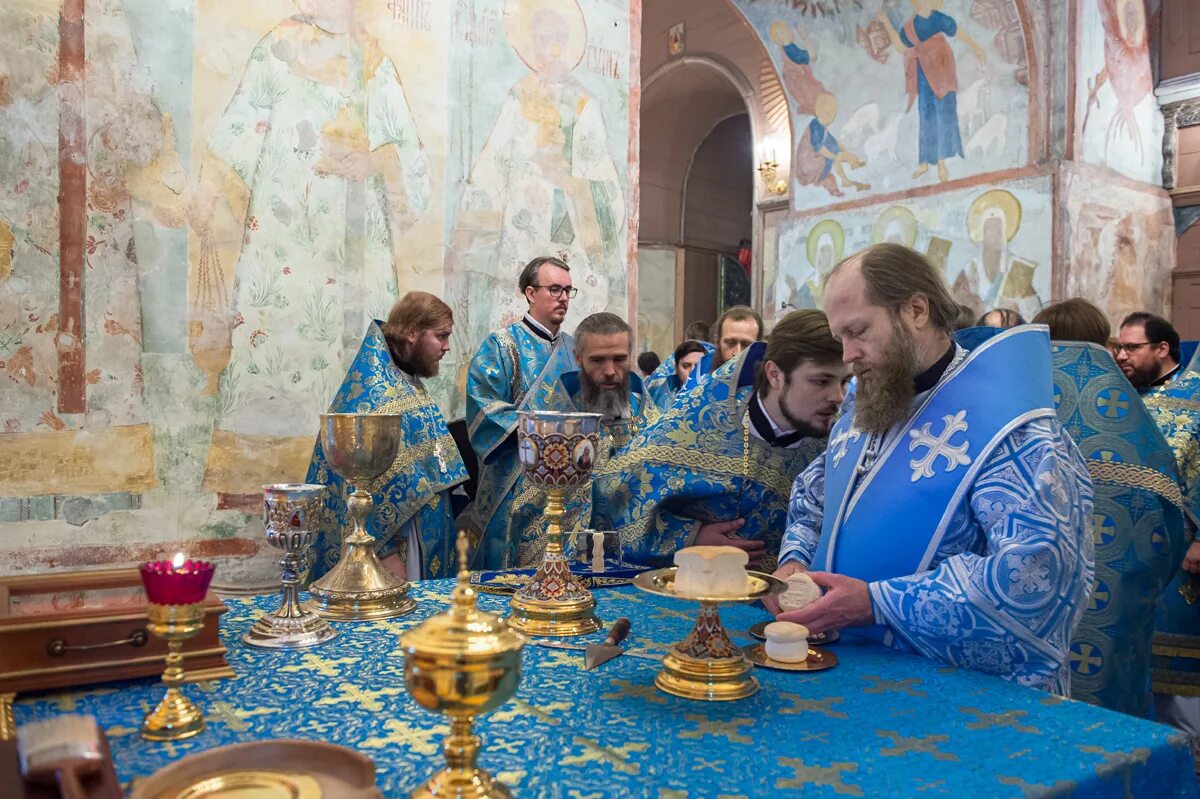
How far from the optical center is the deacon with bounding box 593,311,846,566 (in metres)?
2.94

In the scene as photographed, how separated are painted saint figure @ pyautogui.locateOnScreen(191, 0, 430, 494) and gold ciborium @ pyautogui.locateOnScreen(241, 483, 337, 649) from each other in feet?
10.7

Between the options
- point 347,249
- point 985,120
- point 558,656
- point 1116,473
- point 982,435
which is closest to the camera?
point 558,656

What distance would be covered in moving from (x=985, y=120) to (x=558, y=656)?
10.3m

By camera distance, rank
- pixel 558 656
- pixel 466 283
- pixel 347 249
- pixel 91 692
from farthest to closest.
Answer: pixel 466 283, pixel 347 249, pixel 558 656, pixel 91 692

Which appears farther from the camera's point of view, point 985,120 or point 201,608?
point 985,120

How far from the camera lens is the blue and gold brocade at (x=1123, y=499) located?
3.21m

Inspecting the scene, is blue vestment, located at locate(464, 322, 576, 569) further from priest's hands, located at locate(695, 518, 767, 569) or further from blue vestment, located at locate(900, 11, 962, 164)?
blue vestment, located at locate(900, 11, 962, 164)

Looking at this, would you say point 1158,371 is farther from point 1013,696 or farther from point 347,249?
point 347,249

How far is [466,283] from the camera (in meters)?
5.87

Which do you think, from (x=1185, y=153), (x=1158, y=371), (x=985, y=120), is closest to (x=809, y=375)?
(x=1158, y=371)

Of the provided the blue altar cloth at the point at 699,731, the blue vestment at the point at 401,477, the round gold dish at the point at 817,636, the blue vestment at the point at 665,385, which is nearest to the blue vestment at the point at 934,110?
the blue vestment at the point at 665,385

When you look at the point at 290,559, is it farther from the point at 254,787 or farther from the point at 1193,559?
the point at 1193,559

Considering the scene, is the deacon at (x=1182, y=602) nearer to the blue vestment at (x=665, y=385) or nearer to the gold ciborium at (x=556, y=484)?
the blue vestment at (x=665, y=385)

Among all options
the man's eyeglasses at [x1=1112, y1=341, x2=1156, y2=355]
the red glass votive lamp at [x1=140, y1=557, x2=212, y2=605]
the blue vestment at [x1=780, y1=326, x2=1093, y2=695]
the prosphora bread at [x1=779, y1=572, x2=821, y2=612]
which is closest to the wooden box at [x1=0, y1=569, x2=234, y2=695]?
the red glass votive lamp at [x1=140, y1=557, x2=212, y2=605]
